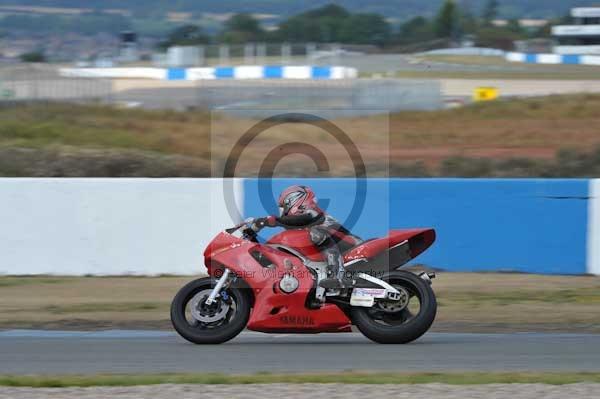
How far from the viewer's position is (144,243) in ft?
40.5

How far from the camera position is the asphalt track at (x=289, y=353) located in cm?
723

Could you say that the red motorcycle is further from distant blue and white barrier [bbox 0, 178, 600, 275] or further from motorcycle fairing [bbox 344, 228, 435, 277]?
distant blue and white barrier [bbox 0, 178, 600, 275]

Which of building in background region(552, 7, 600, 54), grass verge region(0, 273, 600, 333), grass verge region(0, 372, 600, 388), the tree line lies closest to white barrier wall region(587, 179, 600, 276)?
grass verge region(0, 273, 600, 333)

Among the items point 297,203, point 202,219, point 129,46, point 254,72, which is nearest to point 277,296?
point 297,203

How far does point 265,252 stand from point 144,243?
4.58 metres

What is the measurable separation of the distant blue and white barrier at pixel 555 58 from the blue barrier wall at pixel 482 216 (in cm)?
3470

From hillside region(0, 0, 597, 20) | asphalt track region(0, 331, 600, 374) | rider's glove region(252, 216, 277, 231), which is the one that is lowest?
asphalt track region(0, 331, 600, 374)

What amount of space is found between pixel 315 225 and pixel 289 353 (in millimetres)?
1067

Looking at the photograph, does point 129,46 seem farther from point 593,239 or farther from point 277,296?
point 277,296

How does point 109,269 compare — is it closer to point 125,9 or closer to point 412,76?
point 412,76

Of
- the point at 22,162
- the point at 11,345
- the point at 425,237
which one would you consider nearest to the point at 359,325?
the point at 425,237

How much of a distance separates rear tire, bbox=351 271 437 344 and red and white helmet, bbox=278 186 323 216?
86 centimetres

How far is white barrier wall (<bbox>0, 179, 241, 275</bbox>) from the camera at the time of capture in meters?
12.3

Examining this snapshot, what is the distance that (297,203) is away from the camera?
8062 mm
